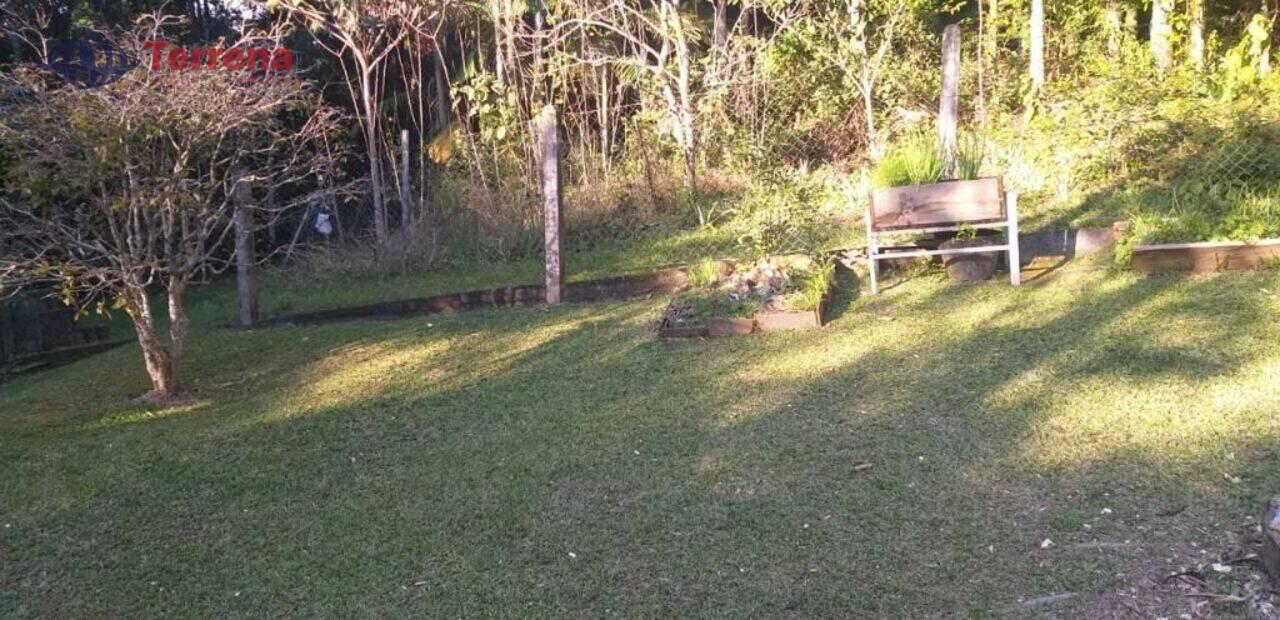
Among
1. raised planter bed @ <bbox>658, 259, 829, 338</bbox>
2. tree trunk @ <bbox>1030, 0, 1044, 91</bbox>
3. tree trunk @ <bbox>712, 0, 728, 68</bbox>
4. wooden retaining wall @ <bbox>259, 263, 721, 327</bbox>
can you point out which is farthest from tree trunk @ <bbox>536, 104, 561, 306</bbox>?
tree trunk @ <bbox>1030, 0, 1044, 91</bbox>

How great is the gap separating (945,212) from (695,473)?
13.1ft

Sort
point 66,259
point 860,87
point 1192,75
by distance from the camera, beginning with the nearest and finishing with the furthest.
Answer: point 66,259, point 1192,75, point 860,87

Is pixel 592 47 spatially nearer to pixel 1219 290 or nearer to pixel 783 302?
pixel 783 302

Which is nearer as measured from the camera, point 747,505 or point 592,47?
point 747,505

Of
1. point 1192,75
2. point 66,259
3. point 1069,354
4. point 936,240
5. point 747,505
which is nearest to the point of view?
point 747,505

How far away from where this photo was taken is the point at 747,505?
3.73 m

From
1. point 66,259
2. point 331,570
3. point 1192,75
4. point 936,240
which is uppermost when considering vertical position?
point 1192,75

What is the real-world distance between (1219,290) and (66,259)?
7.24 m

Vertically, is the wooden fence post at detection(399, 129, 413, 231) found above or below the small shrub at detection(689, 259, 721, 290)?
above

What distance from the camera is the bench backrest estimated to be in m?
7.11

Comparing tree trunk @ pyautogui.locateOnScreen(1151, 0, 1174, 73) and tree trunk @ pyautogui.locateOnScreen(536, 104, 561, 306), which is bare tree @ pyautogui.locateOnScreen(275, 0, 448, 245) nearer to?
tree trunk @ pyautogui.locateOnScreen(536, 104, 561, 306)

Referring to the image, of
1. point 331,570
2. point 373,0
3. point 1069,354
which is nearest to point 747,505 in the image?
point 331,570

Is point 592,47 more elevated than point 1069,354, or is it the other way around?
point 592,47

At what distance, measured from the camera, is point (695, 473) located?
409 centimetres
